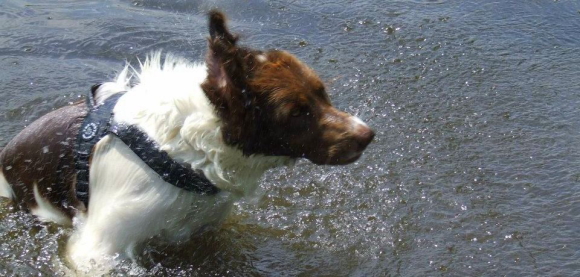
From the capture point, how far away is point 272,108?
4.02 metres

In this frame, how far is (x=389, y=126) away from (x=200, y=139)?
269 cm

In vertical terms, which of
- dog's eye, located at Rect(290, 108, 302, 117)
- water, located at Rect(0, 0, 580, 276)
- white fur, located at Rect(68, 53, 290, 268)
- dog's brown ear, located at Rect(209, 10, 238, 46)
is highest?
dog's brown ear, located at Rect(209, 10, 238, 46)

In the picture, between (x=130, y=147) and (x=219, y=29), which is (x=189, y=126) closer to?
(x=130, y=147)

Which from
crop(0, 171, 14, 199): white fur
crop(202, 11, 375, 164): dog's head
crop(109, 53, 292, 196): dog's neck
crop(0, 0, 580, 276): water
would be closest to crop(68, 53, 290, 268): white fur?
crop(109, 53, 292, 196): dog's neck

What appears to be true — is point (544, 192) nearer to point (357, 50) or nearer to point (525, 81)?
point (525, 81)

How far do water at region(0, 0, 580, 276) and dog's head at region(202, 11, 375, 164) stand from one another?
1.03 m

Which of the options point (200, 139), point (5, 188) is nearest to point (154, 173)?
point (200, 139)

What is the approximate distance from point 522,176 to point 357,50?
8.99 ft

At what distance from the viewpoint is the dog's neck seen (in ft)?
13.4

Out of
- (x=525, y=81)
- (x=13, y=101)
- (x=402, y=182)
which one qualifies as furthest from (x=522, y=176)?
(x=13, y=101)

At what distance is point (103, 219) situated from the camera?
14.1 feet

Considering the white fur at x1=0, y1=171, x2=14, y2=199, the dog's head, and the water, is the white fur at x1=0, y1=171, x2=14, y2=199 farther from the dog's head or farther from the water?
the dog's head

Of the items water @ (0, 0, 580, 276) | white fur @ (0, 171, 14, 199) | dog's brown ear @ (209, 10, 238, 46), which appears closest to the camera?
dog's brown ear @ (209, 10, 238, 46)

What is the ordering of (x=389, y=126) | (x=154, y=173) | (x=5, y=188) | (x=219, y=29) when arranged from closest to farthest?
(x=219, y=29), (x=154, y=173), (x=5, y=188), (x=389, y=126)
